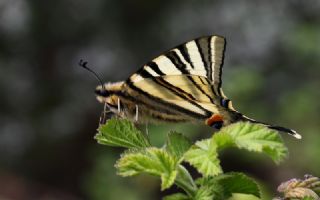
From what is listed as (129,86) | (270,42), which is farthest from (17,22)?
(129,86)

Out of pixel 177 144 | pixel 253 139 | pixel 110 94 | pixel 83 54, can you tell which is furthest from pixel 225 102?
pixel 83 54

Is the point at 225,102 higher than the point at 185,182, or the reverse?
the point at 225,102

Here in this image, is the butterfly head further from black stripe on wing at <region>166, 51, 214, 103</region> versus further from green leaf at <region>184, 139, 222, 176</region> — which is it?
green leaf at <region>184, 139, 222, 176</region>

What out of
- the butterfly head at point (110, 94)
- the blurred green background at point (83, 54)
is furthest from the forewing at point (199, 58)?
the blurred green background at point (83, 54)

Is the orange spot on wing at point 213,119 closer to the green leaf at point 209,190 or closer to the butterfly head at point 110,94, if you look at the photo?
the butterfly head at point 110,94

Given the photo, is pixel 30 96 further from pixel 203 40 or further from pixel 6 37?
pixel 203 40

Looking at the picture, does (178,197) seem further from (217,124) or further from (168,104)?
(168,104)
